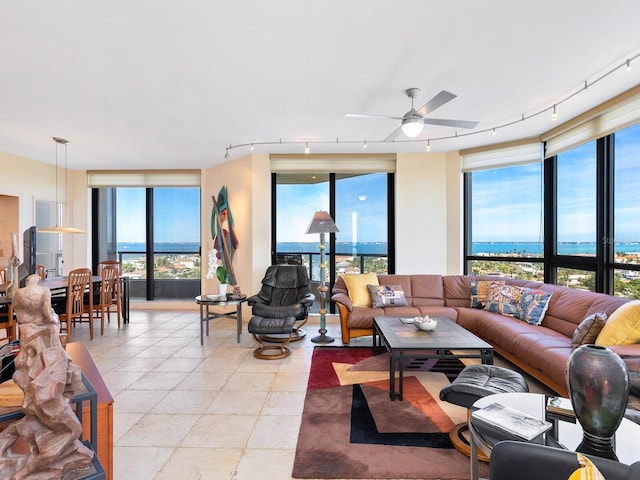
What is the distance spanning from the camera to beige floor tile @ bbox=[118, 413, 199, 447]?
86.0 inches

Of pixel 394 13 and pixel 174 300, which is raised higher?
pixel 394 13

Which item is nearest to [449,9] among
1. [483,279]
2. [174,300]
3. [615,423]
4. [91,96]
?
[615,423]

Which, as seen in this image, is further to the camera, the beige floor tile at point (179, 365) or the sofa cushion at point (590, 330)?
the beige floor tile at point (179, 365)

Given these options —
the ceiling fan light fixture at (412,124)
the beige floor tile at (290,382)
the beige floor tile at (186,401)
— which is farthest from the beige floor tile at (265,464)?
the ceiling fan light fixture at (412,124)

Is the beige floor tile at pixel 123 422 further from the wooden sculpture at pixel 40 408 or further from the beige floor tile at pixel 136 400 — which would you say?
the wooden sculpture at pixel 40 408

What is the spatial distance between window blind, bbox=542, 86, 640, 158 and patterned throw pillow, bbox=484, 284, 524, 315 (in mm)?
1834

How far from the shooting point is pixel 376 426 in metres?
2.36

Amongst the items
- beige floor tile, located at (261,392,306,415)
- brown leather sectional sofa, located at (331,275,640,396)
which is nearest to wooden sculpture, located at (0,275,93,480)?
beige floor tile, located at (261,392,306,415)

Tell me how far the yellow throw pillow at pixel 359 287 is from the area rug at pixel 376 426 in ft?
3.31

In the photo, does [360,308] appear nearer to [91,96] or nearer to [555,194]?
[555,194]

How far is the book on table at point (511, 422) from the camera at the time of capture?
4.58 feet

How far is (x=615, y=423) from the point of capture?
119cm

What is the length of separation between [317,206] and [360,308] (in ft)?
6.70

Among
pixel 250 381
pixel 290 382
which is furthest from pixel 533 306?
pixel 250 381
